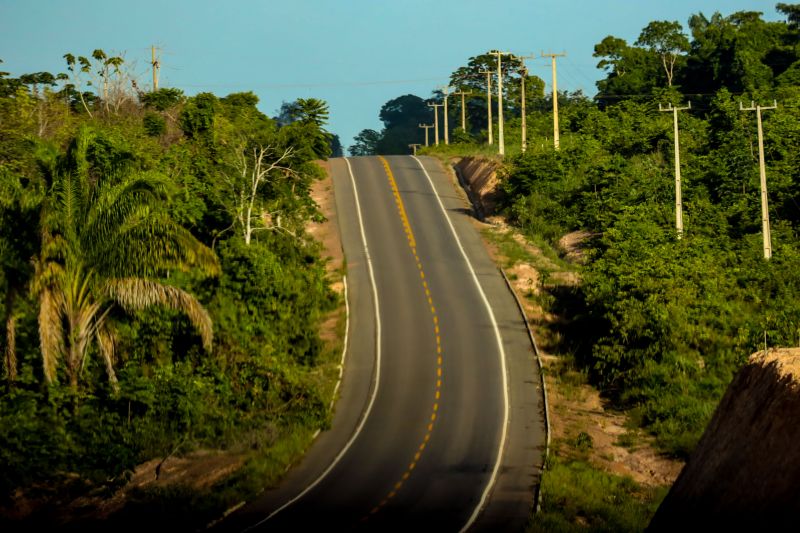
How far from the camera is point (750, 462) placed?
17.2 metres

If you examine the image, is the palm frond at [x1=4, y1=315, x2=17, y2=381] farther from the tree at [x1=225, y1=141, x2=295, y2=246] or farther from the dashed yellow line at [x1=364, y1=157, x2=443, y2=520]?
the tree at [x1=225, y1=141, x2=295, y2=246]

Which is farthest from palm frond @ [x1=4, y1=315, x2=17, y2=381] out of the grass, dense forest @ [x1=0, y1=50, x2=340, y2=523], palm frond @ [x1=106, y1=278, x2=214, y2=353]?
the grass

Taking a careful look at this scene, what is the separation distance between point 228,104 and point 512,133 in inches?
1272

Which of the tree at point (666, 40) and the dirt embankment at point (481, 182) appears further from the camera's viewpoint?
the tree at point (666, 40)

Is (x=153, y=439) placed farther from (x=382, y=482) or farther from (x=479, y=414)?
(x=479, y=414)

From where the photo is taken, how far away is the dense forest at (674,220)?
47781 mm

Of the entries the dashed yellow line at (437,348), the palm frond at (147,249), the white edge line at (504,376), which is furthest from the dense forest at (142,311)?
the white edge line at (504,376)

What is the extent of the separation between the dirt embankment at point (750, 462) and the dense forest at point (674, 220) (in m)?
20.7

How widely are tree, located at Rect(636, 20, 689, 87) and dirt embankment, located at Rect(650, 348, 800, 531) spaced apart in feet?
336

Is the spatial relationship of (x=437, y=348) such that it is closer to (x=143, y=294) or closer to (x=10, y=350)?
(x=143, y=294)

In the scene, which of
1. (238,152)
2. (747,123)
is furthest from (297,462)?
(747,123)

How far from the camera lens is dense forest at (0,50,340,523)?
33.8 meters

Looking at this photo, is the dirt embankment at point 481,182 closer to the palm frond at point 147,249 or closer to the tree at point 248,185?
the tree at point 248,185

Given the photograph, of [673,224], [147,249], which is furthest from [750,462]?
[673,224]
